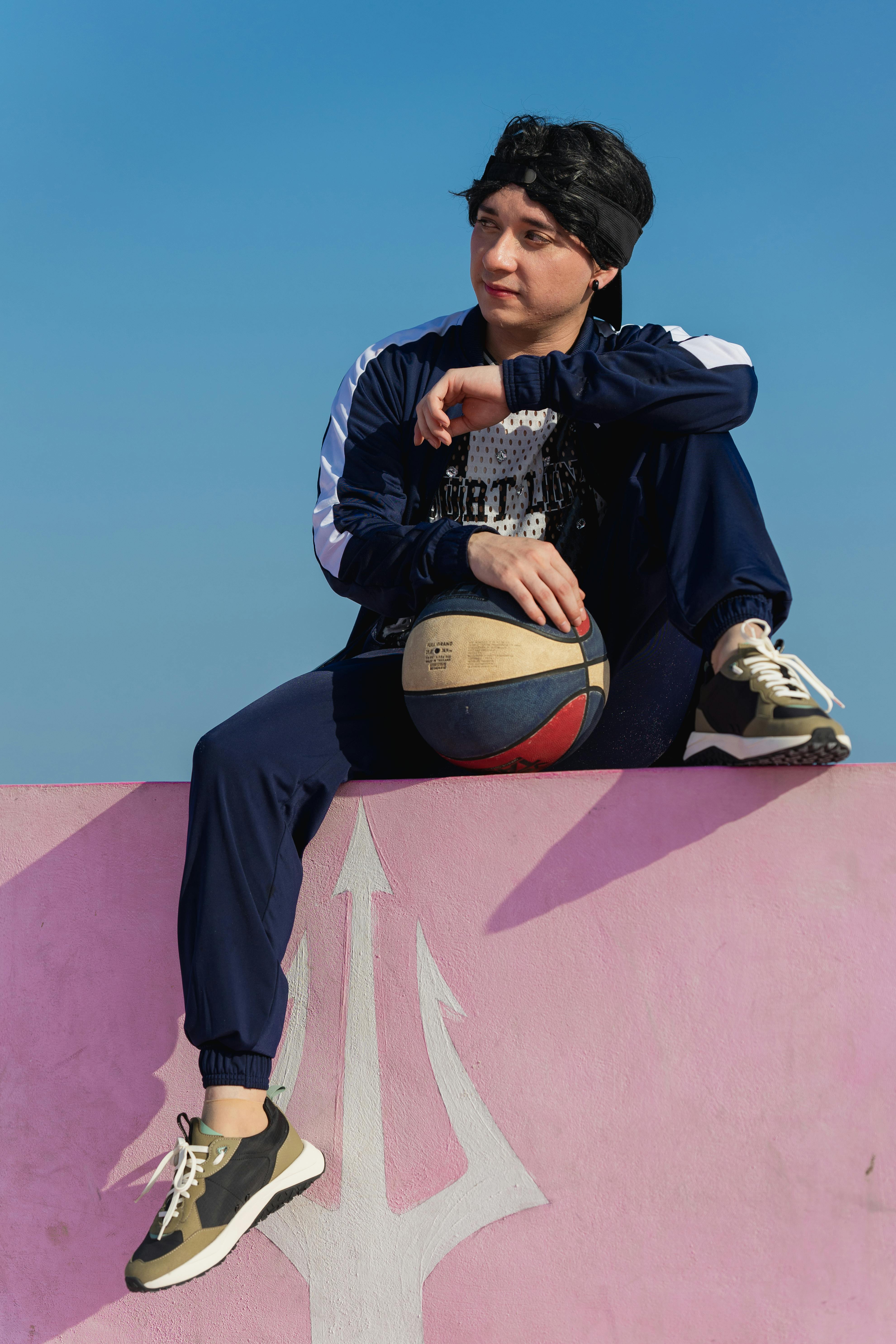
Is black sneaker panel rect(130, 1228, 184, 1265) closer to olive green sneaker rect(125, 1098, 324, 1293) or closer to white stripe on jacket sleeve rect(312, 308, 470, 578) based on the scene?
olive green sneaker rect(125, 1098, 324, 1293)

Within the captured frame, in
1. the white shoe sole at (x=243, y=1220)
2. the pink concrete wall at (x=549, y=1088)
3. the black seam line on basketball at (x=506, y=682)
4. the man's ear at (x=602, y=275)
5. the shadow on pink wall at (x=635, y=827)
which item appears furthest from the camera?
the man's ear at (x=602, y=275)

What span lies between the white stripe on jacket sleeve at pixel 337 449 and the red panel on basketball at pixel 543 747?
2.27 feet

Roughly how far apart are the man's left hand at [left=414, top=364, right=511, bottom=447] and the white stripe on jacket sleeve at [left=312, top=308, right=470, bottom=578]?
0.36 metres

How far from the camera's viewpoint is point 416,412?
3.02m

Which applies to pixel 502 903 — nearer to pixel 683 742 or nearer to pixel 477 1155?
pixel 477 1155

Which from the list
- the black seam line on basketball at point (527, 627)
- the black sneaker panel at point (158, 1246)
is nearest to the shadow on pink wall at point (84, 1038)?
the black sneaker panel at point (158, 1246)

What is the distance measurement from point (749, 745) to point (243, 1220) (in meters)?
1.38

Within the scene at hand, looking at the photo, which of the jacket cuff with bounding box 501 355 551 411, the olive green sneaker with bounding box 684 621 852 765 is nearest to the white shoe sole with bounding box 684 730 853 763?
the olive green sneaker with bounding box 684 621 852 765

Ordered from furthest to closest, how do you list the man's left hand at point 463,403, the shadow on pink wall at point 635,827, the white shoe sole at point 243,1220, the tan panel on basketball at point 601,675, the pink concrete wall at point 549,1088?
the man's left hand at point 463,403 < the tan panel on basketball at point 601,675 < the shadow on pink wall at point 635,827 < the pink concrete wall at point 549,1088 < the white shoe sole at point 243,1220

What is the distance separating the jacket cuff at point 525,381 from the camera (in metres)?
2.66

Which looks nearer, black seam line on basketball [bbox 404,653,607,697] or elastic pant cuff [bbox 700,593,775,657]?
elastic pant cuff [bbox 700,593,775,657]

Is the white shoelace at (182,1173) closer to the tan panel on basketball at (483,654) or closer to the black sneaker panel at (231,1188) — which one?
the black sneaker panel at (231,1188)

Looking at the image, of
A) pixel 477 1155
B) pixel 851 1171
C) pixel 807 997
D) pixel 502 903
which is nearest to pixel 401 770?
pixel 502 903

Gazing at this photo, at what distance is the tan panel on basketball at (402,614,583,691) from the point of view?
8.03 feet
